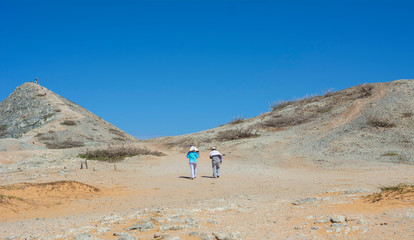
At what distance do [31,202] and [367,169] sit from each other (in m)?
13.3

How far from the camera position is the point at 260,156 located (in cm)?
2220

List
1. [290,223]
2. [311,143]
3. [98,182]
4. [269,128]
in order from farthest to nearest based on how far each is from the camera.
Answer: [269,128], [311,143], [98,182], [290,223]

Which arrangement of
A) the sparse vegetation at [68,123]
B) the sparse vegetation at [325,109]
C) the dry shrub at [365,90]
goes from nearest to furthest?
1. the sparse vegetation at [325,109]
2. the dry shrub at [365,90]
3. the sparse vegetation at [68,123]

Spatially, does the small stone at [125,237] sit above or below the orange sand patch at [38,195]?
below

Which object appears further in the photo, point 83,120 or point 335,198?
point 83,120

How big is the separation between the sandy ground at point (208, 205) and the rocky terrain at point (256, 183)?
0.10 ft

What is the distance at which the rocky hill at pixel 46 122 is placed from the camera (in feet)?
132

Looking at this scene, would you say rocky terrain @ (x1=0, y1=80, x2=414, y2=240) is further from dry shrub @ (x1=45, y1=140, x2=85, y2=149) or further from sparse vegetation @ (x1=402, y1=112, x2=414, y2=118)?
dry shrub @ (x1=45, y1=140, x2=85, y2=149)

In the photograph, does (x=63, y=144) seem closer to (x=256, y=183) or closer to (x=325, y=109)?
(x=325, y=109)

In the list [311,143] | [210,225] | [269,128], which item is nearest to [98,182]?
[210,225]

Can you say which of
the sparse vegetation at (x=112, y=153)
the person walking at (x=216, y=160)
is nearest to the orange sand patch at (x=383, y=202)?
the person walking at (x=216, y=160)

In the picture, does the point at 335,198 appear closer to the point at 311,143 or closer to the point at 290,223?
the point at 290,223

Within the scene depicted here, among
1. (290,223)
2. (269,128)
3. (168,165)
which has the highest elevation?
(269,128)

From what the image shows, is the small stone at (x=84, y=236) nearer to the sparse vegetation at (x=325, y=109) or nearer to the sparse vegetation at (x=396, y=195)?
the sparse vegetation at (x=396, y=195)
